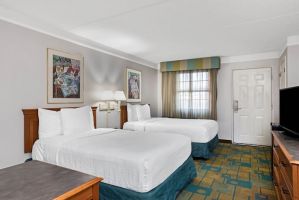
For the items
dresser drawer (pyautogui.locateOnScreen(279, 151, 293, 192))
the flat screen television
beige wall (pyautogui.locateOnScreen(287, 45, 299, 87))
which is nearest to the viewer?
dresser drawer (pyautogui.locateOnScreen(279, 151, 293, 192))

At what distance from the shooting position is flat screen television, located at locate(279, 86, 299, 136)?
2.23m

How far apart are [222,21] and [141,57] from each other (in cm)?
295

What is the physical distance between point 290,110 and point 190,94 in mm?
3618

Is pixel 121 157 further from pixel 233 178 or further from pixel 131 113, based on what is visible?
pixel 131 113

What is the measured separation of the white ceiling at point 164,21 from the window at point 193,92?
1536 millimetres

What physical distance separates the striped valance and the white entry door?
0.68m

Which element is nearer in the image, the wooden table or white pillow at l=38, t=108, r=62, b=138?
the wooden table

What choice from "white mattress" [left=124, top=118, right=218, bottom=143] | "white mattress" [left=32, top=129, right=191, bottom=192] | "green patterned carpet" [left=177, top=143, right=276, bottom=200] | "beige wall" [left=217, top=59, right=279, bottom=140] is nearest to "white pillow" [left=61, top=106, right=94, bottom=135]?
"white mattress" [left=32, top=129, right=191, bottom=192]

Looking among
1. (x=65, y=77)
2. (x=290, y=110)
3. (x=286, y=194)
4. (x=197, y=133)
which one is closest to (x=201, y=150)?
(x=197, y=133)

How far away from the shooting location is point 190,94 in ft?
19.7

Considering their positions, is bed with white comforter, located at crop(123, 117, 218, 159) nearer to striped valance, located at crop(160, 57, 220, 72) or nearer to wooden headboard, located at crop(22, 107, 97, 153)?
striped valance, located at crop(160, 57, 220, 72)

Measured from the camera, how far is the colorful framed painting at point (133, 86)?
5.13m

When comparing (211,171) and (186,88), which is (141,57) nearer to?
(186,88)

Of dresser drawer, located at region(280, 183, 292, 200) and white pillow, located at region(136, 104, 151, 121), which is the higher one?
white pillow, located at region(136, 104, 151, 121)
